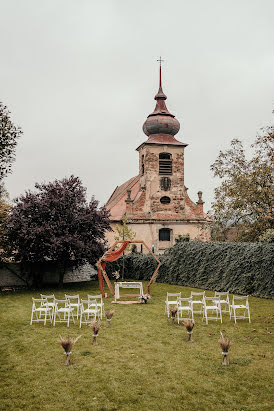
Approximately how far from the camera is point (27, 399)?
633 cm

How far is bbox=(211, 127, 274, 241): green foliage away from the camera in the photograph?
23.5 meters

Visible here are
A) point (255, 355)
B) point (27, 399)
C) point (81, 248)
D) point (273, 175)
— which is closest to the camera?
point (27, 399)

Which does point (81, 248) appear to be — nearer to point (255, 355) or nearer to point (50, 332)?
point (50, 332)

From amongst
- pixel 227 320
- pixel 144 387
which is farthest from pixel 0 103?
pixel 144 387

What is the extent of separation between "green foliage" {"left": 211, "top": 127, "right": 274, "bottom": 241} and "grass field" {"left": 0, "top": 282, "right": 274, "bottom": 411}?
12.5 meters

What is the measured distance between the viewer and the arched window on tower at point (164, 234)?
38.8 meters

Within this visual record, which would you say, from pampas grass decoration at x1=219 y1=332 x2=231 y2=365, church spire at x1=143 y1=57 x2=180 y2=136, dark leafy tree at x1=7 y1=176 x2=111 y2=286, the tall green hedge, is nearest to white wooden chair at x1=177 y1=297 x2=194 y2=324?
pampas grass decoration at x1=219 y1=332 x2=231 y2=365

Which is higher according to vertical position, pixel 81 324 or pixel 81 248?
pixel 81 248

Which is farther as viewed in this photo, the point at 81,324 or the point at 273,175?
the point at 273,175

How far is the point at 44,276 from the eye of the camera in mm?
25469

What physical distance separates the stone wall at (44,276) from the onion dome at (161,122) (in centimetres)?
1712

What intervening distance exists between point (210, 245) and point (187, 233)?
16369mm

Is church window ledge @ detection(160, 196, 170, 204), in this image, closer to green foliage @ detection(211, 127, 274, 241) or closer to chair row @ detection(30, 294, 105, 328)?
green foliage @ detection(211, 127, 274, 241)

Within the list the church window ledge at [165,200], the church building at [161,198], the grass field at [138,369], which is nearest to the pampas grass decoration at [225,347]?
the grass field at [138,369]
